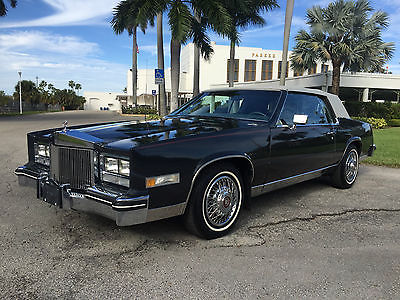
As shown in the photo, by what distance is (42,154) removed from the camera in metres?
3.60

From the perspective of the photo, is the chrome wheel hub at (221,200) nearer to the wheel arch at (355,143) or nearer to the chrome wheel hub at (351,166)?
the wheel arch at (355,143)

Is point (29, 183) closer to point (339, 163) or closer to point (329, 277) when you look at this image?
point (329, 277)

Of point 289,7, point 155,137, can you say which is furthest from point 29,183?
point 289,7

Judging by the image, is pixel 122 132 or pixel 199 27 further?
pixel 199 27

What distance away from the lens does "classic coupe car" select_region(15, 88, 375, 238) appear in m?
2.72

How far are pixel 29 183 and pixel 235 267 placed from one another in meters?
2.32

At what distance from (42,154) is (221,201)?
6.55ft

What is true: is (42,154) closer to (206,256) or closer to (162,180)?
(162,180)

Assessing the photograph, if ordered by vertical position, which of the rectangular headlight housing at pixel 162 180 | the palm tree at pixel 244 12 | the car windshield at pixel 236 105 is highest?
the palm tree at pixel 244 12

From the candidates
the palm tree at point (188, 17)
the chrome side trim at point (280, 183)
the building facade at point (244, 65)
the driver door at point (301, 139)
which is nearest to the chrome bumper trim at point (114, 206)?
the chrome side trim at point (280, 183)

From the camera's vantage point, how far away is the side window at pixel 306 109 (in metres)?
4.03

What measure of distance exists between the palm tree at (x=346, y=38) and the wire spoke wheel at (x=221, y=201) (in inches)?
748

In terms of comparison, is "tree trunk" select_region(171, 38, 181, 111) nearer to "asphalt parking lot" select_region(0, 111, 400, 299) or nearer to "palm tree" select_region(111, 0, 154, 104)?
"palm tree" select_region(111, 0, 154, 104)

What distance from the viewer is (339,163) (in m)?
5.09
